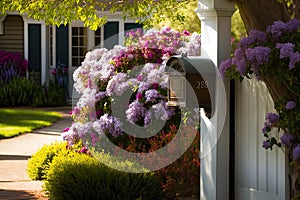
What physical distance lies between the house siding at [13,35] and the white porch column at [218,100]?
18.6m

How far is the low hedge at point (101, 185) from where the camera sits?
7656 mm

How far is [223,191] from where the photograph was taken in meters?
7.06

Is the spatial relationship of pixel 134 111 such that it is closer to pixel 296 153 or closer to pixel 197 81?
pixel 197 81

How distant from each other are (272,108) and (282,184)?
65 centimetres

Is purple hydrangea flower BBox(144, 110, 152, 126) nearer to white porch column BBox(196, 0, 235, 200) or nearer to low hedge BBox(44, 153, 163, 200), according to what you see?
low hedge BBox(44, 153, 163, 200)

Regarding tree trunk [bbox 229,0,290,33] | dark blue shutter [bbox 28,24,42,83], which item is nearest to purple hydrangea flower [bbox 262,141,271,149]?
tree trunk [bbox 229,0,290,33]

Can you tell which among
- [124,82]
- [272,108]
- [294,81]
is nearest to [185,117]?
[124,82]

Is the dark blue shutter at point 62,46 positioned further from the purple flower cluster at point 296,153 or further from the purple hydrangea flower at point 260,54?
the purple flower cluster at point 296,153

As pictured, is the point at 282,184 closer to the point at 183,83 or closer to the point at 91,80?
the point at 183,83

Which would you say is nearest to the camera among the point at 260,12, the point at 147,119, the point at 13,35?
the point at 260,12

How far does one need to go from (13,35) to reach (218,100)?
19056mm

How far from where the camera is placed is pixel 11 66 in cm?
2373

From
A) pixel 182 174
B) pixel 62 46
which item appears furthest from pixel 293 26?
pixel 62 46

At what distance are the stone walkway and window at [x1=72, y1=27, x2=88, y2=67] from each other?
19.2ft
